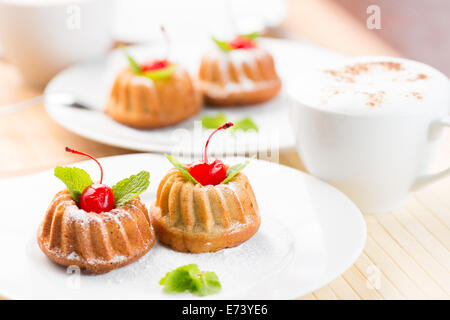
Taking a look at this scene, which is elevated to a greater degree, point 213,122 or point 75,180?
point 75,180

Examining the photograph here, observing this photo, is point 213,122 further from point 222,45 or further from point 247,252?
point 247,252

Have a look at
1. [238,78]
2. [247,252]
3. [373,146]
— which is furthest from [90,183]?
[238,78]

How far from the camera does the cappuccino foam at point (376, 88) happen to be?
1424 millimetres

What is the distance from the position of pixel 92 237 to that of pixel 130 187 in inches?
5.2

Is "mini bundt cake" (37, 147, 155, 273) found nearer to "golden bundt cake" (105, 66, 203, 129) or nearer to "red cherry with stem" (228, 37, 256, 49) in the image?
"golden bundt cake" (105, 66, 203, 129)

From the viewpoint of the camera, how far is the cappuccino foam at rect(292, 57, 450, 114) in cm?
142

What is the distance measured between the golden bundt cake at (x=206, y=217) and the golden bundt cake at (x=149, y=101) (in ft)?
2.17

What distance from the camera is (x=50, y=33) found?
225 cm

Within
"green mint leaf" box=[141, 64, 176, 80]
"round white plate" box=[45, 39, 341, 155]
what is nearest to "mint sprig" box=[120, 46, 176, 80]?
"green mint leaf" box=[141, 64, 176, 80]

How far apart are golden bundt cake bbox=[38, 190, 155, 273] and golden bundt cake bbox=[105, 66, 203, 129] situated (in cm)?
74

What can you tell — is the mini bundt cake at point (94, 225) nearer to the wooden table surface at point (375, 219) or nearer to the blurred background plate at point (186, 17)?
the wooden table surface at point (375, 219)

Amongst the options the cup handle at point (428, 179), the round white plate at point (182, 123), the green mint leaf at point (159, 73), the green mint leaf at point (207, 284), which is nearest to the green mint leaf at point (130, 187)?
the green mint leaf at point (207, 284)

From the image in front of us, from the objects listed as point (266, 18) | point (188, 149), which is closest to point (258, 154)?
point (188, 149)
